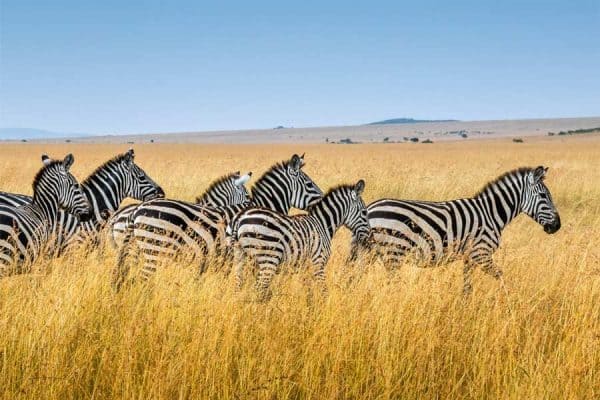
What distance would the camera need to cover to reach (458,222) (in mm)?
7766

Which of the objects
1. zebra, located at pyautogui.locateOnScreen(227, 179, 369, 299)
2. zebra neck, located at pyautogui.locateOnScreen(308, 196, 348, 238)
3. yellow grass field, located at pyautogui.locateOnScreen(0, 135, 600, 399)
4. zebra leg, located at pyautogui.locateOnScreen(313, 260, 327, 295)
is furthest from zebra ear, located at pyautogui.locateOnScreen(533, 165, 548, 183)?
zebra leg, located at pyautogui.locateOnScreen(313, 260, 327, 295)

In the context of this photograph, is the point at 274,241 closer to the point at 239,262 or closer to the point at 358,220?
the point at 239,262

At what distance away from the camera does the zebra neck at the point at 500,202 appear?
26.2ft

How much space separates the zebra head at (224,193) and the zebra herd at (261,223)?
1.2 inches

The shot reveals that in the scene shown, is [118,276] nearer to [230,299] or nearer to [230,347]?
[230,299]

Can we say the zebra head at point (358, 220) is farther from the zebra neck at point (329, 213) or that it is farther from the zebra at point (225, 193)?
the zebra at point (225, 193)

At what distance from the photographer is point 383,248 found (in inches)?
295

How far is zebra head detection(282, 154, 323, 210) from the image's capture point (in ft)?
29.3

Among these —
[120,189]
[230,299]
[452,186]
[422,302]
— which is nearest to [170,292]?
[230,299]

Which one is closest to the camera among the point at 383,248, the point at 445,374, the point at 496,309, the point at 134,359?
the point at 134,359

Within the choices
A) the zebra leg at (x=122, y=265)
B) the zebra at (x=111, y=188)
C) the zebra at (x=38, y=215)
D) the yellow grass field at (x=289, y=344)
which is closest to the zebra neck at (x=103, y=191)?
the zebra at (x=111, y=188)

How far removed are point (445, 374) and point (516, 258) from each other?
3866 millimetres

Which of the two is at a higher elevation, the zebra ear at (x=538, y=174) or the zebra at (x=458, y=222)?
the zebra ear at (x=538, y=174)

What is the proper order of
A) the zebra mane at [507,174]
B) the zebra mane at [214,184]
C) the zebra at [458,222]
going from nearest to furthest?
the zebra at [458,222]
the zebra mane at [507,174]
the zebra mane at [214,184]
